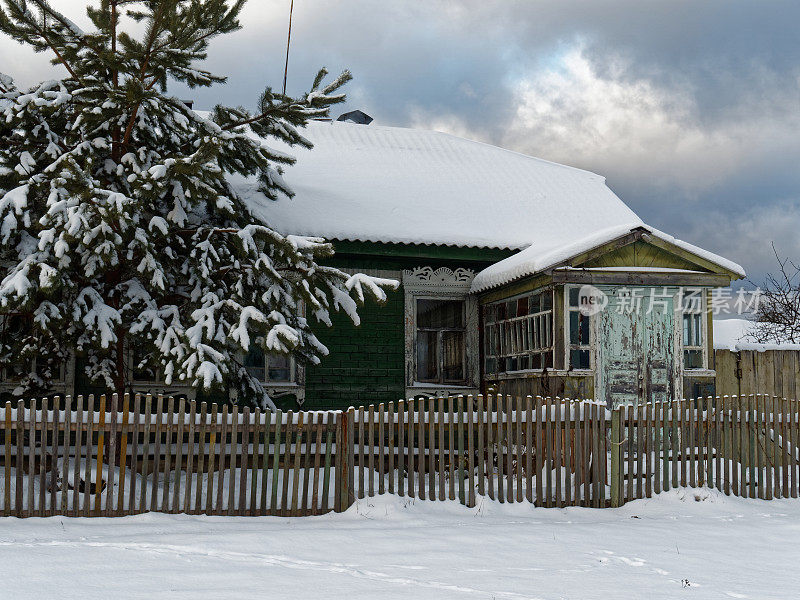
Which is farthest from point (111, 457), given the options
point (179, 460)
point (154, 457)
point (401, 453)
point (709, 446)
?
point (709, 446)

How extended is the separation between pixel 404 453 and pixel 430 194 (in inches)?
291

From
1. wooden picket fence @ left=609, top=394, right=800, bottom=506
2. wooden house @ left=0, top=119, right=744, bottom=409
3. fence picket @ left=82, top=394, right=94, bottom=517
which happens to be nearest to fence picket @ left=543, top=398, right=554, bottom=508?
wooden picket fence @ left=609, top=394, right=800, bottom=506

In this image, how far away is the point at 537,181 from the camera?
680 inches

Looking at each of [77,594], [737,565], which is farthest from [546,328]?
[77,594]

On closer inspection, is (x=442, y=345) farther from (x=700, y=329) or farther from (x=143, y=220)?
(x=143, y=220)

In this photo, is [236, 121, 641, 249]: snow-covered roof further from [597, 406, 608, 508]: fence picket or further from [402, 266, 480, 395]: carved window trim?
[597, 406, 608, 508]: fence picket

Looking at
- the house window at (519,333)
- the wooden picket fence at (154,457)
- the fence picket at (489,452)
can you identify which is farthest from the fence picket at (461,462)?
the house window at (519,333)

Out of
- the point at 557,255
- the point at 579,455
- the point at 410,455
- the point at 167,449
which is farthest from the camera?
the point at 557,255

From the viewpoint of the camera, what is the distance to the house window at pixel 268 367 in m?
13.4

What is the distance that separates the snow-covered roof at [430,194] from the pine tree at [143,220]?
147cm

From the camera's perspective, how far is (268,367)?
13.5 metres

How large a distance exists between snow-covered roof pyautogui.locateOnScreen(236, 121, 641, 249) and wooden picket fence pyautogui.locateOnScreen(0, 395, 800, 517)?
341 cm

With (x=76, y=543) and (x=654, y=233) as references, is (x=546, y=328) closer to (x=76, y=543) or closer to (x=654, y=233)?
(x=654, y=233)

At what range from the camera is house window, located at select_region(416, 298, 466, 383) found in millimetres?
14484
